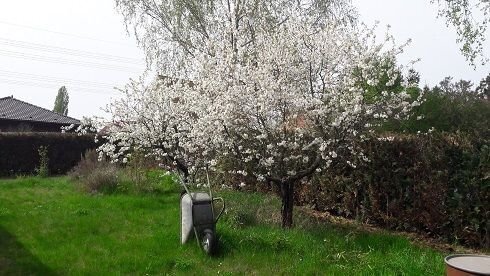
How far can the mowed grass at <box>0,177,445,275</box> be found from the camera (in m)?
5.20

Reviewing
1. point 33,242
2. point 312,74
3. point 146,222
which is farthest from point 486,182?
point 33,242

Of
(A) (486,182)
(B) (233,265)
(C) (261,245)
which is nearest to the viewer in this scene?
(B) (233,265)

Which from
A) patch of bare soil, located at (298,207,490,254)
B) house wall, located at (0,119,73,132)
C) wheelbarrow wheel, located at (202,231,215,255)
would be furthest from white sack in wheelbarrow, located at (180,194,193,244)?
house wall, located at (0,119,73,132)

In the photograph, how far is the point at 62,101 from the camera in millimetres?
44906

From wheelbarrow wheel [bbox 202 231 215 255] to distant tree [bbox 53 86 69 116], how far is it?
4256 centimetres

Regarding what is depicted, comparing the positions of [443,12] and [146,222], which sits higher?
[443,12]

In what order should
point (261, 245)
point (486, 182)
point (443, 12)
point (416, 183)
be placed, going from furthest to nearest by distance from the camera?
point (443, 12)
point (416, 183)
point (486, 182)
point (261, 245)

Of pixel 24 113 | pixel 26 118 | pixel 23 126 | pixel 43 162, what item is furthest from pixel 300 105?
pixel 24 113

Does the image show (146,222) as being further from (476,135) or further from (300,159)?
(476,135)

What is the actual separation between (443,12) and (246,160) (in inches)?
296

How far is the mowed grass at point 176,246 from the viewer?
5.20m

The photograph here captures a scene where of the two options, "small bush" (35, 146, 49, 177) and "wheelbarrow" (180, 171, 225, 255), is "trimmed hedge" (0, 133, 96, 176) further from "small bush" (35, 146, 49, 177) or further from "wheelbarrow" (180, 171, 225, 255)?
"wheelbarrow" (180, 171, 225, 255)

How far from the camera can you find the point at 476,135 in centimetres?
666

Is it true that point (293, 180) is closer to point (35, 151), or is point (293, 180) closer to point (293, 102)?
point (293, 102)
